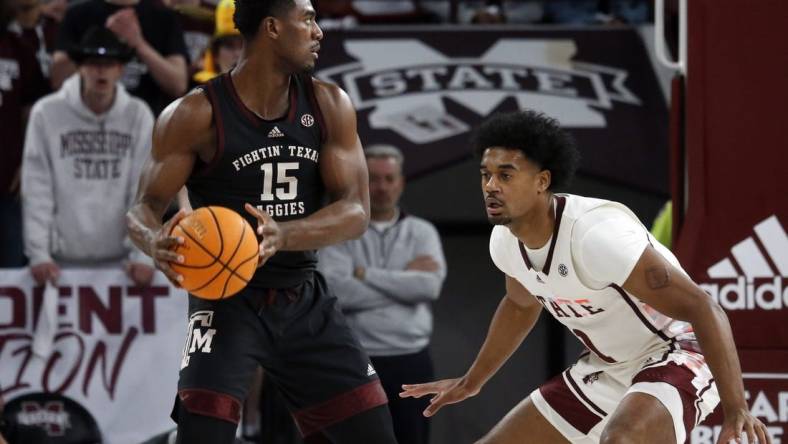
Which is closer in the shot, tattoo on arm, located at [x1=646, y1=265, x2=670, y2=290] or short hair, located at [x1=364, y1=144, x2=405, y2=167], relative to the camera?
tattoo on arm, located at [x1=646, y1=265, x2=670, y2=290]

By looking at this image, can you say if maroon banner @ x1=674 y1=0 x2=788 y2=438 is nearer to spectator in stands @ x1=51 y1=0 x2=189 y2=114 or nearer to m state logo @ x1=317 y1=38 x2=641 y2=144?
m state logo @ x1=317 y1=38 x2=641 y2=144

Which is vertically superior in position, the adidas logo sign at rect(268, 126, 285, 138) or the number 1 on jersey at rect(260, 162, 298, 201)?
the adidas logo sign at rect(268, 126, 285, 138)

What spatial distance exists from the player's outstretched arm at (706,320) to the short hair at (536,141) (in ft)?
1.71

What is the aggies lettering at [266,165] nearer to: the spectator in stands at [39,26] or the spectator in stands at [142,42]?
the spectator in stands at [142,42]

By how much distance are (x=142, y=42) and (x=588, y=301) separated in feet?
12.3

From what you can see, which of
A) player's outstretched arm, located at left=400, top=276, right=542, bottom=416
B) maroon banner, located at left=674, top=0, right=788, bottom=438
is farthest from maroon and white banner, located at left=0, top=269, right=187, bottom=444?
maroon banner, located at left=674, top=0, right=788, bottom=438

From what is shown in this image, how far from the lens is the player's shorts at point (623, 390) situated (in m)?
4.74

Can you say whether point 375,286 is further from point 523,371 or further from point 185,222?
point 185,222

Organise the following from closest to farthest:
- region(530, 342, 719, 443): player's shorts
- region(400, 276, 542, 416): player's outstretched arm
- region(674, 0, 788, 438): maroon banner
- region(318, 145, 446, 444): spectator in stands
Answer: region(530, 342, 719, 443): player's shorts, region(400, 276, 542, 416): player's outstretched arm, region(674, 0, 788, 438): maroon banner, region(318, 145, 446, 444): spectator in stands

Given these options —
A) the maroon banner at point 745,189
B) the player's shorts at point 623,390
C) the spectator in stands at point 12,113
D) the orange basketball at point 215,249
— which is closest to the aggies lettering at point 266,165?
the orange basketball at point 215,249

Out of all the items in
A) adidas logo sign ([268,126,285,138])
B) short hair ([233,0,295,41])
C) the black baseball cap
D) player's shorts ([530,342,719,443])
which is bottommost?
player's shorts ([530,342,719,443])

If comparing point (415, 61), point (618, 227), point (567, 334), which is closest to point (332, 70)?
point (415, 61)

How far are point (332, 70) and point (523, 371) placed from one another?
245cm

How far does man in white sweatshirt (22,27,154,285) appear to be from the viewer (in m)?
7.34
